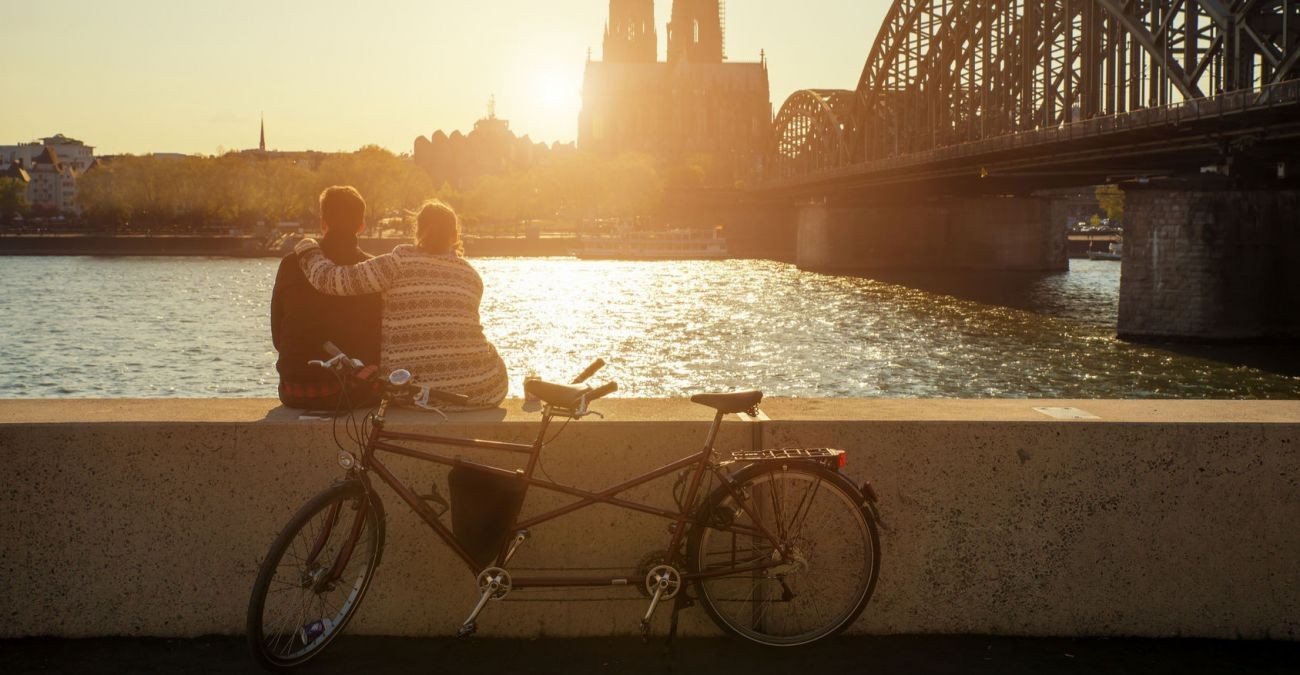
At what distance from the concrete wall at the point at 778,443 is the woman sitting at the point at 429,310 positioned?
2.01ft

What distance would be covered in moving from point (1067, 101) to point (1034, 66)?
38.9 feet

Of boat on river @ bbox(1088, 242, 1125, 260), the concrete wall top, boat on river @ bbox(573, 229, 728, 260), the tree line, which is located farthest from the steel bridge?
the tree line

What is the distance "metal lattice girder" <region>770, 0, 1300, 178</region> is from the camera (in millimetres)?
49594

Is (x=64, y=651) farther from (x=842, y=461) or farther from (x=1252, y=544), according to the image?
(x=1252, y=544)

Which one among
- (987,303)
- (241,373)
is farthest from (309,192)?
(241,373)

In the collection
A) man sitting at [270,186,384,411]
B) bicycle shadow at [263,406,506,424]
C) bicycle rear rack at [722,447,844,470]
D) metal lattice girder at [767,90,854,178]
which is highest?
metal lattice girder at [767,90,854,178]

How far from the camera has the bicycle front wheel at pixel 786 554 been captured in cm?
616

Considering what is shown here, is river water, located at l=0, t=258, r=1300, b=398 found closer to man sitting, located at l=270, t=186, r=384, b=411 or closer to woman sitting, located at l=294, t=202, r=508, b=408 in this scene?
man sitting, located at l=270, t=186, r=384, b=411

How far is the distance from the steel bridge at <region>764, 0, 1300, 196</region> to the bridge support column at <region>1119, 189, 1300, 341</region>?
1398mm

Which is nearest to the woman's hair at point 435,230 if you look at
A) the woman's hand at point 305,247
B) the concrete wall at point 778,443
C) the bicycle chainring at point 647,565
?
the woman's hand at point 305,247

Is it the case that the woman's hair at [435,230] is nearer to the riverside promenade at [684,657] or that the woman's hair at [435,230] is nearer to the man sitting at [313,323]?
the man sitting at [313,323]

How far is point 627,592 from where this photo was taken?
6.59 m

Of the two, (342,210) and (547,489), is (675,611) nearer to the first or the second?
(547,489)

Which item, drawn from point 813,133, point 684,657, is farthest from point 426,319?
point 813,133
